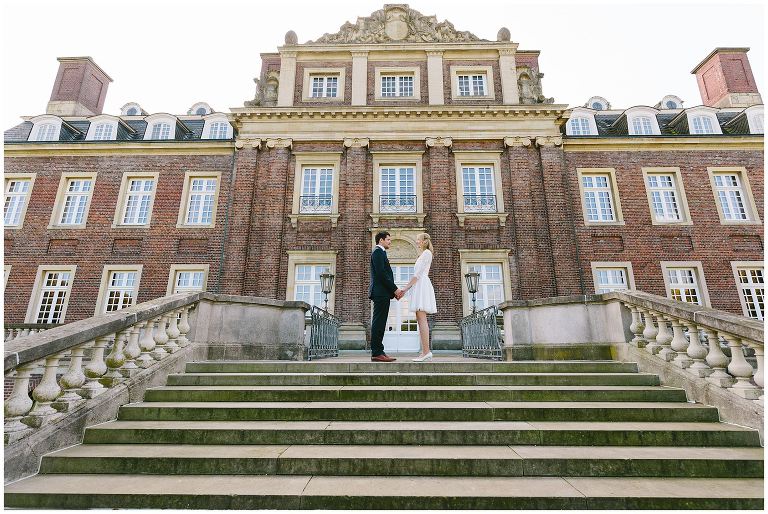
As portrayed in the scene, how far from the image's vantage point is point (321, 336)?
8.95 metres

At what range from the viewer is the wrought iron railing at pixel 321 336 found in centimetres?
833

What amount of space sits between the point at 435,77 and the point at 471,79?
1643 millimetres

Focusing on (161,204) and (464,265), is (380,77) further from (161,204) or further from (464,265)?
(161,204)

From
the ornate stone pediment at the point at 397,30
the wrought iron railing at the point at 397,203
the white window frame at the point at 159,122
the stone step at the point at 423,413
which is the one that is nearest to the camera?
the stone step at the point at 423,413

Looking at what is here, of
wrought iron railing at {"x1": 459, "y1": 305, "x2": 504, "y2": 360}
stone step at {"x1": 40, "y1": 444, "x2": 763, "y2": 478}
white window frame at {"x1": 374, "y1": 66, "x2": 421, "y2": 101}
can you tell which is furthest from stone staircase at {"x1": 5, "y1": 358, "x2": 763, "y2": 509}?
white window frame at {"x1": 374, "y1": 66, "x2": 421, "y2": 101}

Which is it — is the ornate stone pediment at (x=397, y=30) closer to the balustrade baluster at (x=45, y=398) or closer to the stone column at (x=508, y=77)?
the stone column at (x=508, y=77)

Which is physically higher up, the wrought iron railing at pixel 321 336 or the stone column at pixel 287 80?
the stone column at pixel 287 80

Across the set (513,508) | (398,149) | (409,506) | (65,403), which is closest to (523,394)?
(513,508)

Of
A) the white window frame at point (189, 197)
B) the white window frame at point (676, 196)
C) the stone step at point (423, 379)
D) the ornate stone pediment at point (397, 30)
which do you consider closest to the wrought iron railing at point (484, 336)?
the stone step at point (423, 379)

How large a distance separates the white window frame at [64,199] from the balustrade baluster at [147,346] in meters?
14.0

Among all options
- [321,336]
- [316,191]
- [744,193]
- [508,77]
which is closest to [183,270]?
[316,191]

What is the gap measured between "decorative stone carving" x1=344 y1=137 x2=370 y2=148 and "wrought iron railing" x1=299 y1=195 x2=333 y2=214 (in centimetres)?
225

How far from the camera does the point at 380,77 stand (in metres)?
17.2

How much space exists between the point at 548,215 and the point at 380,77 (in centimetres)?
922
